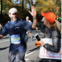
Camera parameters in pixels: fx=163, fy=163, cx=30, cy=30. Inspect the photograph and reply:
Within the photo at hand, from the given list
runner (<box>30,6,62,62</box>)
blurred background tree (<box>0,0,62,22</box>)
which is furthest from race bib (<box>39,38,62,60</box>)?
blurred background tree (<box>0,0,62,22</box>)

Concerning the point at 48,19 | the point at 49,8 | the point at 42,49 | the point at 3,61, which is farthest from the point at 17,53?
the point at 49,8

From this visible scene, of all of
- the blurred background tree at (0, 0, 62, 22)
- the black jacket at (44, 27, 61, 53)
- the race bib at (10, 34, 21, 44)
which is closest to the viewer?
the black jacket at (44, 27, 61, 53)

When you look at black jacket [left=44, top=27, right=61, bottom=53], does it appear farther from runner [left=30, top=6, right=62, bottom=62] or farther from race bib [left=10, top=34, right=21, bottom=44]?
race bib [left=10, top=34, right=21, bottom=44]

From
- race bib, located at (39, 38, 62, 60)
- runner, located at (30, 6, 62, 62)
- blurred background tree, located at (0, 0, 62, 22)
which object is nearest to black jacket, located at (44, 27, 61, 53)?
runner, located at (30, 6, 62, 62)

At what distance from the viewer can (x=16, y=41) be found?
3.55 metres

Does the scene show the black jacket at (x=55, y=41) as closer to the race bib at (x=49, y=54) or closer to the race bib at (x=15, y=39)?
the race bib at (x=49, y=54)

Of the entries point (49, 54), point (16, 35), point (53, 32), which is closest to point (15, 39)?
point (16, 35)

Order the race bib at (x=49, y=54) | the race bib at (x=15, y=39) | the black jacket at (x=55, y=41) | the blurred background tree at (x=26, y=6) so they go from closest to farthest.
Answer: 1. the black jacket at (x=55, y=41)
2. the race bib at (x=49, y=54)
3. the race bib at (x=15, y=39)
4. the blurred background tree at (x=26, y=6)

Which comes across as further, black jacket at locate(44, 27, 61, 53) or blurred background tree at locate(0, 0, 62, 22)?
blurred background tree at locate(0, 0, 62, 22)

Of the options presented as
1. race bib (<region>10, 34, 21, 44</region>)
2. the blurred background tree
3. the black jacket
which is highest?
the black jacket

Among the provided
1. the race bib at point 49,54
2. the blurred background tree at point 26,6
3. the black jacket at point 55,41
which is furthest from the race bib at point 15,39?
the blurred background tree at point 26,6

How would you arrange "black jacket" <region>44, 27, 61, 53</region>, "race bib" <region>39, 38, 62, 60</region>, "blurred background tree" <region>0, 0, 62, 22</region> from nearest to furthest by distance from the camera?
"black jacket" <region>44, 27, 61, 53</region>, "race bib" <region>39, 38, 62, 60</region>, "blurred background tree" <region>0, 0, 62, 22</region>

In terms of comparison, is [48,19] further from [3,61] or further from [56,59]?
[3,61]

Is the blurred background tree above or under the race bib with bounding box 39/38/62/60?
under
